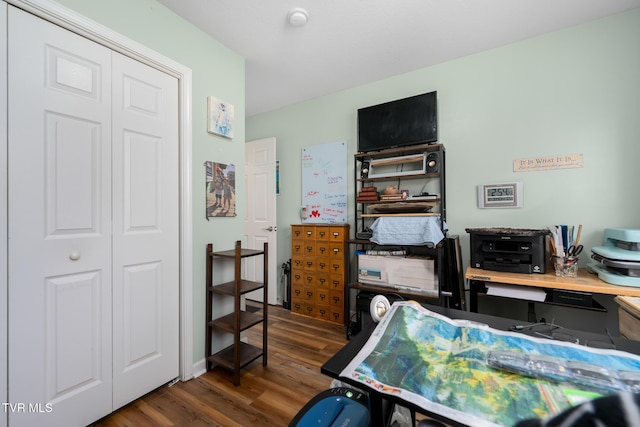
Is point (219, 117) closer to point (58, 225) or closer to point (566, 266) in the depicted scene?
point (58, 225)

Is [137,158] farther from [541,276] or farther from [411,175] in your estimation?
[541,276]

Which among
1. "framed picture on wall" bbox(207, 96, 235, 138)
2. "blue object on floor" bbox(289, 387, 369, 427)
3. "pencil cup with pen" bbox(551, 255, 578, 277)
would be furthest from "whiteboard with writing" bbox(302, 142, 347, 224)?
"blue object on floor" bbox(289, 387, 369, 427)


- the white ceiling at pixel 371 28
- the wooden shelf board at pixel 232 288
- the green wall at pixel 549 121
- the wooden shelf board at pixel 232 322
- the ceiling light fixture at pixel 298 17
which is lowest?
the wooden shelf board at pixel 232 322

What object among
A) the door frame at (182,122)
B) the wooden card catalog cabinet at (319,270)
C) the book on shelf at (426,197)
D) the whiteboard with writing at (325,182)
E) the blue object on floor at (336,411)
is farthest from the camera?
the whiteboard with writing at (325,182)

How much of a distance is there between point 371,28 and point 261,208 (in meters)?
2.40

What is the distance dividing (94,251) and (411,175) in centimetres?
252

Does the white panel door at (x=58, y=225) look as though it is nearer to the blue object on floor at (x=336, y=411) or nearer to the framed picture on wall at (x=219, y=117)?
the framed picture on wall at (x=219, y=117)

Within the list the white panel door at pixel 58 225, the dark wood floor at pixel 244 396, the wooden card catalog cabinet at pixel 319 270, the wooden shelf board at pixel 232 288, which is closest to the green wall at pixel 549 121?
the wooden card catalog cabinet at pixel 319 270

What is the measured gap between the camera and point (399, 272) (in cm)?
239

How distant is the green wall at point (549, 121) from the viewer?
1959 mm

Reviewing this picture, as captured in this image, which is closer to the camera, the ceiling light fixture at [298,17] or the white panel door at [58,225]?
the white panel door at [58,225]

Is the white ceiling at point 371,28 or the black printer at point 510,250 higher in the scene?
the white ceiling at point 371,28

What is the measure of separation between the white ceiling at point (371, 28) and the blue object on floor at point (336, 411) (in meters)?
2.31

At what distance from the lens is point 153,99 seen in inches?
68.8
